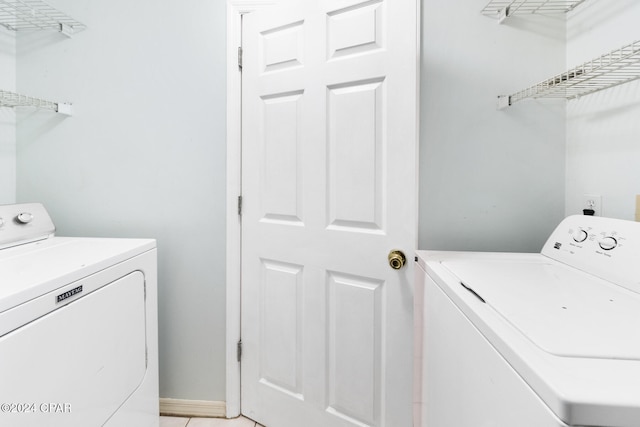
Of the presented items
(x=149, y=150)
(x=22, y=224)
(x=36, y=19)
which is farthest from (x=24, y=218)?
(x=36, y=19)

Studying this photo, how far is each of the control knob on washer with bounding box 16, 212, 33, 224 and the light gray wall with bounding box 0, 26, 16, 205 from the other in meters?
0.48

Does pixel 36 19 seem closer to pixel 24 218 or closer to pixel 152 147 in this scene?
pixel 152 147

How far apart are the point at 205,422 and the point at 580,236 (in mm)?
1897

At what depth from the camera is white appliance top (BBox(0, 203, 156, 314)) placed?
81 centimetres

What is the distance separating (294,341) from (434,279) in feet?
2.57

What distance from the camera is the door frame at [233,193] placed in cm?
150

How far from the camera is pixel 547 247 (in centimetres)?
112

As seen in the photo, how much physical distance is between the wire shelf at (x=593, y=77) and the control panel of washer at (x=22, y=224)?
83.0 inches

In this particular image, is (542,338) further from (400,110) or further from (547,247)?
(400,110)

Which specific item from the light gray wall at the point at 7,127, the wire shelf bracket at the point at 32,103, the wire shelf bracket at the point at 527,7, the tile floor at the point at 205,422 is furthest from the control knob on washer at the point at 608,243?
the light gray wall at the point at 7,127

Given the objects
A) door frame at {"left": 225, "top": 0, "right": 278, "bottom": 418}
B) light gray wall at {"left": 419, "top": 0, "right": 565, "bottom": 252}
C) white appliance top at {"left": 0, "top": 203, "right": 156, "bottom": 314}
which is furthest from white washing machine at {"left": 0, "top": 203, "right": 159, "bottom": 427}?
light gray wall at {"left": 419, "top": 0, "right": 565, "bottom": 252}

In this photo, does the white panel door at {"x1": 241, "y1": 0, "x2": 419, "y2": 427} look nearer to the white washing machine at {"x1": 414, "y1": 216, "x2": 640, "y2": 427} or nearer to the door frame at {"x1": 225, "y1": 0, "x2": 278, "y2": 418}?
the door frame at {"x1": 225, "y1": 0, "x2": 278, "y2": 418}

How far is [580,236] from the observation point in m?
0.99

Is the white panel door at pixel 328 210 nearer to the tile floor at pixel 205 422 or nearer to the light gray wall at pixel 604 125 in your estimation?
the tile floor at pixel 205 422
